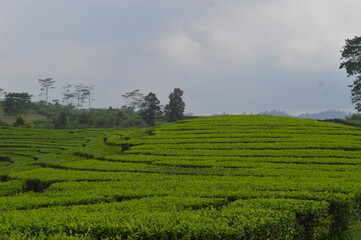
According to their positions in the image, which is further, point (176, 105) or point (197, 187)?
point (176, 105)

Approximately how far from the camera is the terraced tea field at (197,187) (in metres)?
7.32

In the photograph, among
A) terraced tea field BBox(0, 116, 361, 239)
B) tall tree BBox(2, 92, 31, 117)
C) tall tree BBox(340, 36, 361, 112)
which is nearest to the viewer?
terraced tea field BBox(0, 116, 361, 239)

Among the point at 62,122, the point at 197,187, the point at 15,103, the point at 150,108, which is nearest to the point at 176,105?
the point at 150,108

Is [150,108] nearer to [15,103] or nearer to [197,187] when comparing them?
[15,103]

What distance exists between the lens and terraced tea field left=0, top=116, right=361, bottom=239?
732cm

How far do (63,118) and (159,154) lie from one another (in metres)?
39.5

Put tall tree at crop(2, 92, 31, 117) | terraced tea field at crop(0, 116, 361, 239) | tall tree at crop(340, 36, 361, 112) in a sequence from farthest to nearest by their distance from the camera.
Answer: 1. tall tree at crop(2, 92, 31, 117)
2. tall tree at crop(340, 36, 361, 112)
3. terraced tea field at crop(0, 116, 361, 239)

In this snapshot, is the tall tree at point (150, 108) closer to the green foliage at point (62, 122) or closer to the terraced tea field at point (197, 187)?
the green foliage at point (62, 122)

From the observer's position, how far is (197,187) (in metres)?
13.0

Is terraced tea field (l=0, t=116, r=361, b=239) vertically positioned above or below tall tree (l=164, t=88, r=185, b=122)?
below

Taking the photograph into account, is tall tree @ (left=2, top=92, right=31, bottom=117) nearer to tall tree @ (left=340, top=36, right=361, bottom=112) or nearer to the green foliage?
the green foliage

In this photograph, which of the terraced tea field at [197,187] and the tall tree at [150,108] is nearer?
the terraced tea field at [197,187]

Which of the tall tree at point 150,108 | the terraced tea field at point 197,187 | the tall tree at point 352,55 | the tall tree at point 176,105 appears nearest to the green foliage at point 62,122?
the tall tree at point 150,108

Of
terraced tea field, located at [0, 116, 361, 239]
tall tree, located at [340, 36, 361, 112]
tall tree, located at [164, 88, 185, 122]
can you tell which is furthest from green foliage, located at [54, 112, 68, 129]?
tall tree, located at [340, 36, 361, 112]
